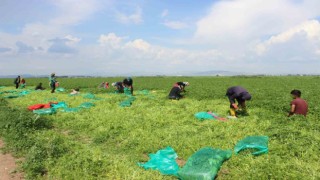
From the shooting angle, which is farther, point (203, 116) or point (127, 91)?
point (127, 91)

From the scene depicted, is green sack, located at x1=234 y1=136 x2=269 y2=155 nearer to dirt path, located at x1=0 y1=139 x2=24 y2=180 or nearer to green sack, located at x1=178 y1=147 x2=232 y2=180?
green sack, located at x1=178 y1=147 x2=232 y2=180

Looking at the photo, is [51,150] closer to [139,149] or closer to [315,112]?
[139,149]

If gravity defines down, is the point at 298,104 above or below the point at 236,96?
below

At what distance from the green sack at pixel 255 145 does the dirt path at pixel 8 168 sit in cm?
588

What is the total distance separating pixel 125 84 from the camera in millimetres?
24906

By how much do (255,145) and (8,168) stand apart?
683cm

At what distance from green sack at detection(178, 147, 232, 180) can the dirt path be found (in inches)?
166

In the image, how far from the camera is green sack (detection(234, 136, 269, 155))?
26.3ft

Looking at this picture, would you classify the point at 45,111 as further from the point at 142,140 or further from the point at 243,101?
the point at 243,101

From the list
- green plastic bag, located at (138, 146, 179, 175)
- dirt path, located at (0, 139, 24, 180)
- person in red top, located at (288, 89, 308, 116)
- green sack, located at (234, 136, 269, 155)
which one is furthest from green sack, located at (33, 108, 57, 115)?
person in red top, located at (288, 89, 308, 116)

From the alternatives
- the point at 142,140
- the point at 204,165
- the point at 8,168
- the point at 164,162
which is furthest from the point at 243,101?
the point at 8,168

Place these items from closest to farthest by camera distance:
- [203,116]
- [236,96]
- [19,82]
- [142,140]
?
[142,140], [203,116], [236,96], [19,82]

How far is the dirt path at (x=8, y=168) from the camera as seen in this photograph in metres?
7.43

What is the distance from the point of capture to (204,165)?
6.87m
